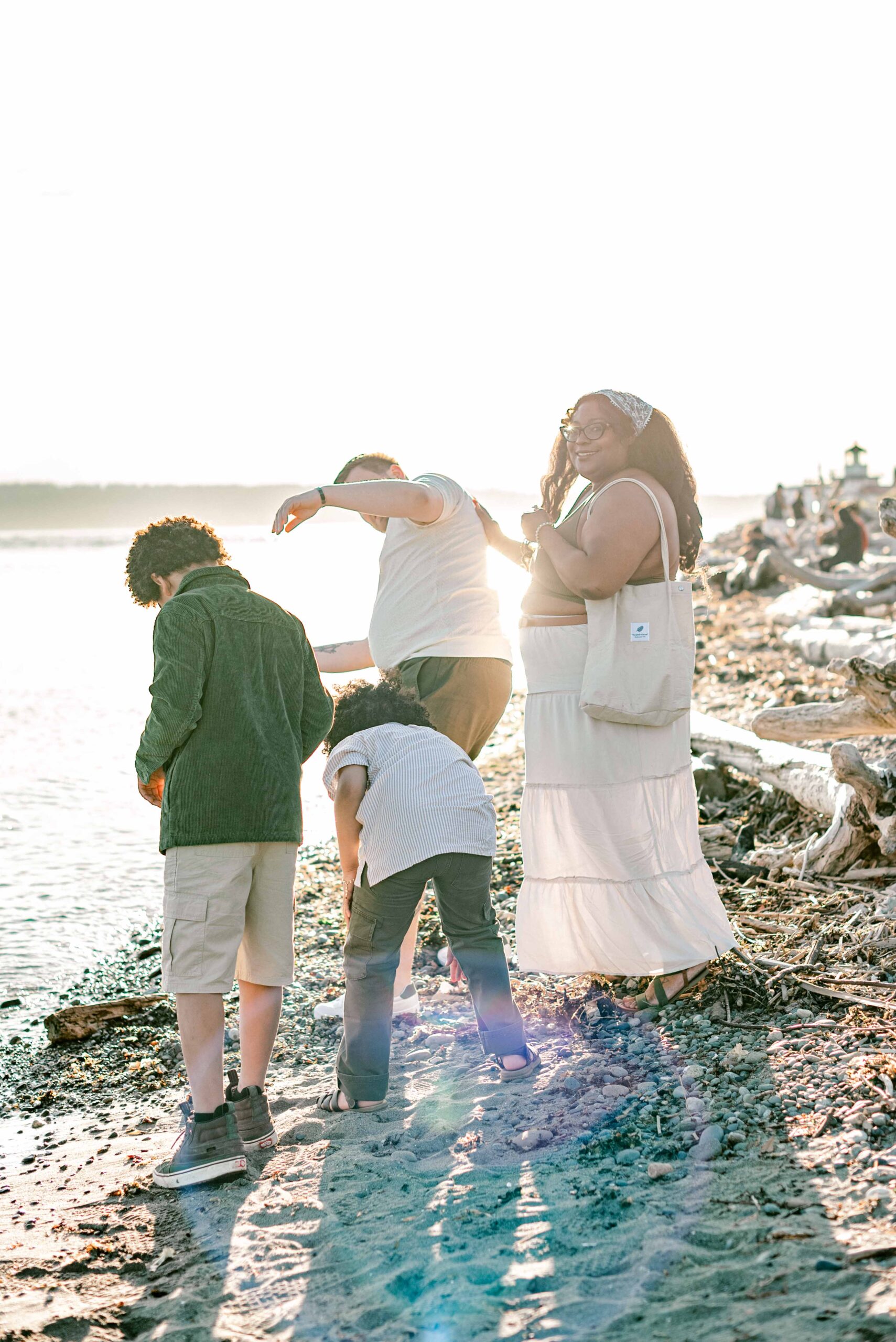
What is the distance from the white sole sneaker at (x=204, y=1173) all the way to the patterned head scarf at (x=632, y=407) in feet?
8.36

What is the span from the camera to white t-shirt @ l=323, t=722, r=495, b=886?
11.5ft

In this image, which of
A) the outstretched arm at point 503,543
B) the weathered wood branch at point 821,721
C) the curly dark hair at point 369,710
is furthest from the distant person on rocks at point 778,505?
the curly dark hair at point 369,710

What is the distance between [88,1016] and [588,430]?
10.7 ft

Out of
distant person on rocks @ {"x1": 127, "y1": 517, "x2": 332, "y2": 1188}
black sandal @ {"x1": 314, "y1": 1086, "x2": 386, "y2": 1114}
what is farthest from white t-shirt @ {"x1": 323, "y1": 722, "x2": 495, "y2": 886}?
black sandal @ {"x1": 314, "y1": 1086, "x2": 386, "y2": 1114}

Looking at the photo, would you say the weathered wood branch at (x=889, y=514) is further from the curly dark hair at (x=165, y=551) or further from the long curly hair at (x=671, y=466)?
the curly dark hair at (x=165, y=551)

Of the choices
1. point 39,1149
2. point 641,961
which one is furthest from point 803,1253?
point 39,1149

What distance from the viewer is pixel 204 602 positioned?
3.34 meters

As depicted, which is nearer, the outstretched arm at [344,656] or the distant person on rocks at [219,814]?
the distant person on rocks at [219,814]

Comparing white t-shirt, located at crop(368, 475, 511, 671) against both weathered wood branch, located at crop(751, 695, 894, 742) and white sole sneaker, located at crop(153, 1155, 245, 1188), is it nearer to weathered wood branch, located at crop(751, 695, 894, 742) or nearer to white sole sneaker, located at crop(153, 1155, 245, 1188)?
white sole sneaker, located at crop(153, 1155, 245, 1188)

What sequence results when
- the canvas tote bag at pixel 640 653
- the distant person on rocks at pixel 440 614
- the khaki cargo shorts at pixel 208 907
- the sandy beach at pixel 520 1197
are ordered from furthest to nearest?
1. the distant person on rocks at pixel 440 614
2. the canvas tote bag at pixel 640 653
3. the khaki cargo shorts at pixel 208 907
4. the sandy beach at pixel 520 1197

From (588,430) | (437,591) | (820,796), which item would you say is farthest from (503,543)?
(820,796)

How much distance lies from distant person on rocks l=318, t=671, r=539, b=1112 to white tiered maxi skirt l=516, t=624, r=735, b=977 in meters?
0.34

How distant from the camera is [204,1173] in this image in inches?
125

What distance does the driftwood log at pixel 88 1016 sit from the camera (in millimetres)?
4891
